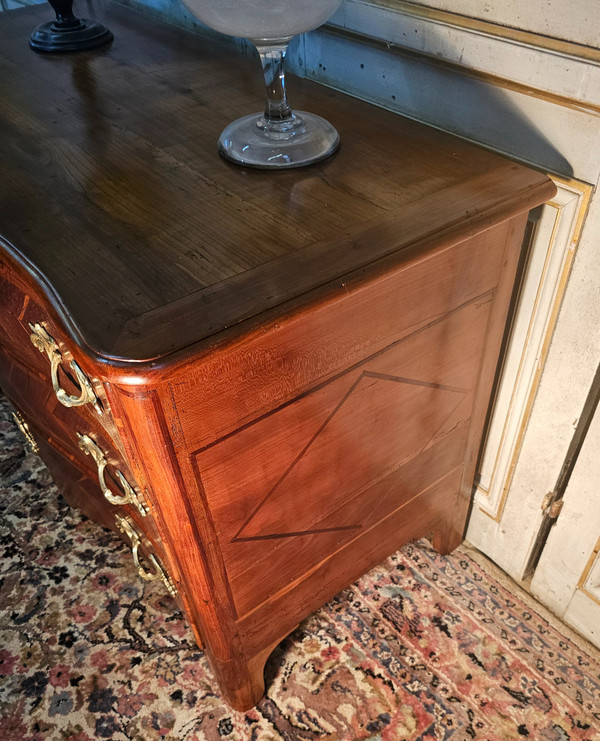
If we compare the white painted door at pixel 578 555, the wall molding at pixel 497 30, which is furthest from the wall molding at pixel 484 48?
the white painted door at pixel 578 555

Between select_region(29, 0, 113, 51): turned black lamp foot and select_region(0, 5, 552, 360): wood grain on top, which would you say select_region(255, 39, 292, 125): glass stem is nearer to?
select_region(0, 5, 552, 360): wood grain on top

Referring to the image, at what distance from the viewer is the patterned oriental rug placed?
33.6 inches

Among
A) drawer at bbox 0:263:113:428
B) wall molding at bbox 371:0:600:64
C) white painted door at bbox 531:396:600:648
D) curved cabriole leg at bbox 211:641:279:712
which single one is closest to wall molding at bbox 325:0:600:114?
wall molding at bbox 371:0:600:64

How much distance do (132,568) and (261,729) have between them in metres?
0.35

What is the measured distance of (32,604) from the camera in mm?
1027

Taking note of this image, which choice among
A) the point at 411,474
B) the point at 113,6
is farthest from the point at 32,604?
the point at 113,6

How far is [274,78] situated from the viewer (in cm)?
66

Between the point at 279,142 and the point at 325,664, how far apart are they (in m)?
0.72

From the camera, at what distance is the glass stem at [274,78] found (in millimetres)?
627

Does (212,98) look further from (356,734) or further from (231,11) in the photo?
(356,734)

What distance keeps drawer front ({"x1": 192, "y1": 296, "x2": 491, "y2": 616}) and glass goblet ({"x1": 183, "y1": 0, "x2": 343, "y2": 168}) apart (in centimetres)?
23

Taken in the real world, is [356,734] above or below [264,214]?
below

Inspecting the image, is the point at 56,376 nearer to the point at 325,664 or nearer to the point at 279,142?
the point at 279,142

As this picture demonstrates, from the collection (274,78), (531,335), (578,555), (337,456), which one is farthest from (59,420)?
(578,555)
